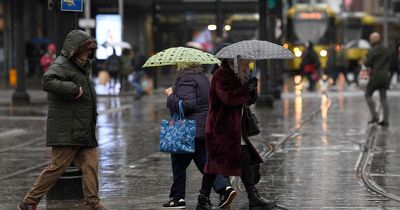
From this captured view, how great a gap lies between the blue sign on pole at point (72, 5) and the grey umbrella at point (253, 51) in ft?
6.24

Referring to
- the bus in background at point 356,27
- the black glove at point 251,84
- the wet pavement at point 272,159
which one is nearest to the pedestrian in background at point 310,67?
the wet pavement at point 272,159

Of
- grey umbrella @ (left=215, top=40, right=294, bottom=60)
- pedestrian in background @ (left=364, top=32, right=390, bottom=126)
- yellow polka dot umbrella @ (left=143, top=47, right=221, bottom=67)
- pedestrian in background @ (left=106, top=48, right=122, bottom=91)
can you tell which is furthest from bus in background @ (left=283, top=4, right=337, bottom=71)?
grey umbrella @ (left=215, top=40, right=294, bottom=60)

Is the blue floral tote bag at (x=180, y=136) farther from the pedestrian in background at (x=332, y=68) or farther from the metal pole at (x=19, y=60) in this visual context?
the pedestrian in background at (x=332, y=68)

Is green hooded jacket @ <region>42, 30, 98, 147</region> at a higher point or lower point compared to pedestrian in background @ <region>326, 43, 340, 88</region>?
higher

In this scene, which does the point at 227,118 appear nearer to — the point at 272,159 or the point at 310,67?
the point at 272,159

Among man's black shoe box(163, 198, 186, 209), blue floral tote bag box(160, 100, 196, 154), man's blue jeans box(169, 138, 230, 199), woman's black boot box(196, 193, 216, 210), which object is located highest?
blue floral tote bag box(160, 100, 196, 154)

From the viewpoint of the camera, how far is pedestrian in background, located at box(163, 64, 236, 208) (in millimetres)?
9461

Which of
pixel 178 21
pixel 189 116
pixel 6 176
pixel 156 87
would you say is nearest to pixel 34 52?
pixel 156 87

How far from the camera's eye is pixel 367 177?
11.6 metres

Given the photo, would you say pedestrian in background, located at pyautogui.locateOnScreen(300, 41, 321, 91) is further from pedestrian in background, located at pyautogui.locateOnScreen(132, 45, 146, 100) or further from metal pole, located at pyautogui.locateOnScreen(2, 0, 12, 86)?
metal pole, located at pyautogui.locateOnScreen(2, 0, 12, 86)

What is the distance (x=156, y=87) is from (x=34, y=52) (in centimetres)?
665

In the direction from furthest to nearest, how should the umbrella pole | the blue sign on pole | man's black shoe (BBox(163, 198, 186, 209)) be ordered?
the umbrella pole
the blue sign on pole
man's black shoe (BBox(163, 198, 186, 209))

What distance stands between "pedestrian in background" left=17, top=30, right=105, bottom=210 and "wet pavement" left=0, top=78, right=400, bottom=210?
0.82m

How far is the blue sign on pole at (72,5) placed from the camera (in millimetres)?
9977
